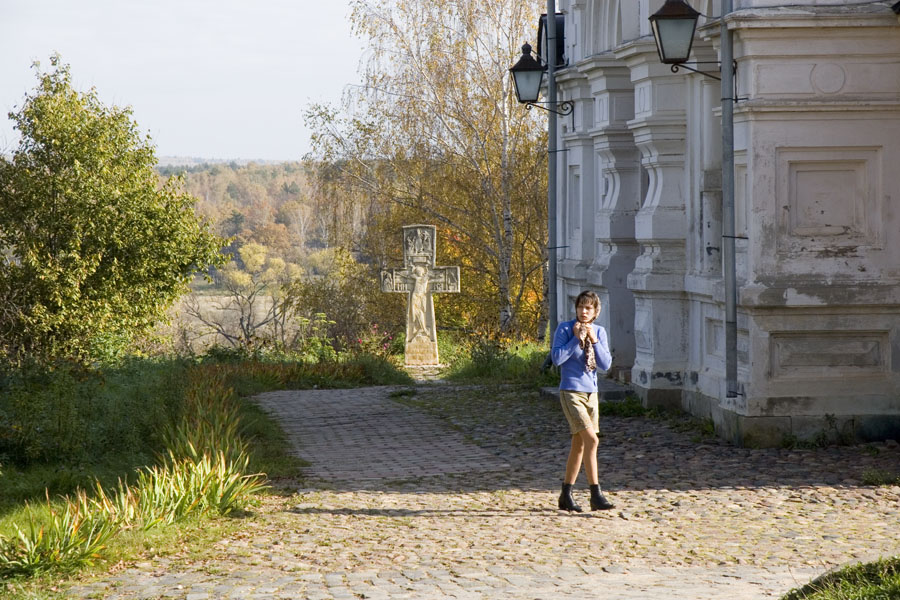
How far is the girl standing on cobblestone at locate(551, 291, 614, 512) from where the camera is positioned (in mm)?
7723

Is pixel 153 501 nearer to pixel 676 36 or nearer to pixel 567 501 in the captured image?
pixel 567 501

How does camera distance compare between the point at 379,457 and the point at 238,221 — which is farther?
the point at 238,221

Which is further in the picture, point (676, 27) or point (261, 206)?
point (261, 206)

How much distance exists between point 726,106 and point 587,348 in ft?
9.94

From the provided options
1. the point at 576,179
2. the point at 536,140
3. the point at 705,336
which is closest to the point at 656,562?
the point at 705,336

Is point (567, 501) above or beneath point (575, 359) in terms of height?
beneath

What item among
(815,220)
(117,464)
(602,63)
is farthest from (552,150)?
(117,464)

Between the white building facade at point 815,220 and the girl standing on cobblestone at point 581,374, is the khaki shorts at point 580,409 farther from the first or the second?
Result: the white building facade at point 815,220

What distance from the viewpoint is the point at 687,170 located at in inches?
456

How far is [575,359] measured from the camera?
7812 mm

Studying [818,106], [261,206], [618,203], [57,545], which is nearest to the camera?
[57,545]

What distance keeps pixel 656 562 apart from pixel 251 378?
11.0 meters

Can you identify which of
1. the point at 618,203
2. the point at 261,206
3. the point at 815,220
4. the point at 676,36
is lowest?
the point at 815,220

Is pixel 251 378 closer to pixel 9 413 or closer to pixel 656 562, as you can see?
pixel 9 413
